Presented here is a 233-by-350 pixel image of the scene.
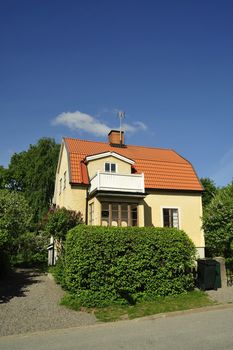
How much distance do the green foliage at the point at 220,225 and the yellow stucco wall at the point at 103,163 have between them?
596 cm

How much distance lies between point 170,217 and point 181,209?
0.96 meters

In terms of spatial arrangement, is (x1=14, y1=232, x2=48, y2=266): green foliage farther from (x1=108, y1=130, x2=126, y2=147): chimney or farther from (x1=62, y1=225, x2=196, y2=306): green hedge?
(x1=62, y1=225, x2=196, y2=306): green hedge

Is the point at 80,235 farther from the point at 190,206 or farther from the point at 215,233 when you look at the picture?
the point at 190,206

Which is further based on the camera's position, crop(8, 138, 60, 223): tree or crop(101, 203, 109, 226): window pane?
crop(8, 138, 60, 223): tree

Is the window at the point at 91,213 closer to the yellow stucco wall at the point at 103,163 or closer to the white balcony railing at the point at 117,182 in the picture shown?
the white balcony railing at the point at 117,182

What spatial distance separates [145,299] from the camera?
13.0 metres

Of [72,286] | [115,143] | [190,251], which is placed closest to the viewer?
[72,286]

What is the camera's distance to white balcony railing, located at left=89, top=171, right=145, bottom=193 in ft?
62.9

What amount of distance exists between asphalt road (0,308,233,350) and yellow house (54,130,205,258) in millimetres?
9173

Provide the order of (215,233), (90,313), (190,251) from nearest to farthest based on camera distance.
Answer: (90,313)
(190,251)
(215,233)

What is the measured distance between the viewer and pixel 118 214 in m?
19.2

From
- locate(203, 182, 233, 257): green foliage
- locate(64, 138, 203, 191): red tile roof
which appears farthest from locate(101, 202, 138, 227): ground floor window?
locate(203, 182, 233, 257): green foliage

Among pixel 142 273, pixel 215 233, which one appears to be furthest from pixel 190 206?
pixel 142 273

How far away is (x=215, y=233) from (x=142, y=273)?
25.3 feet
